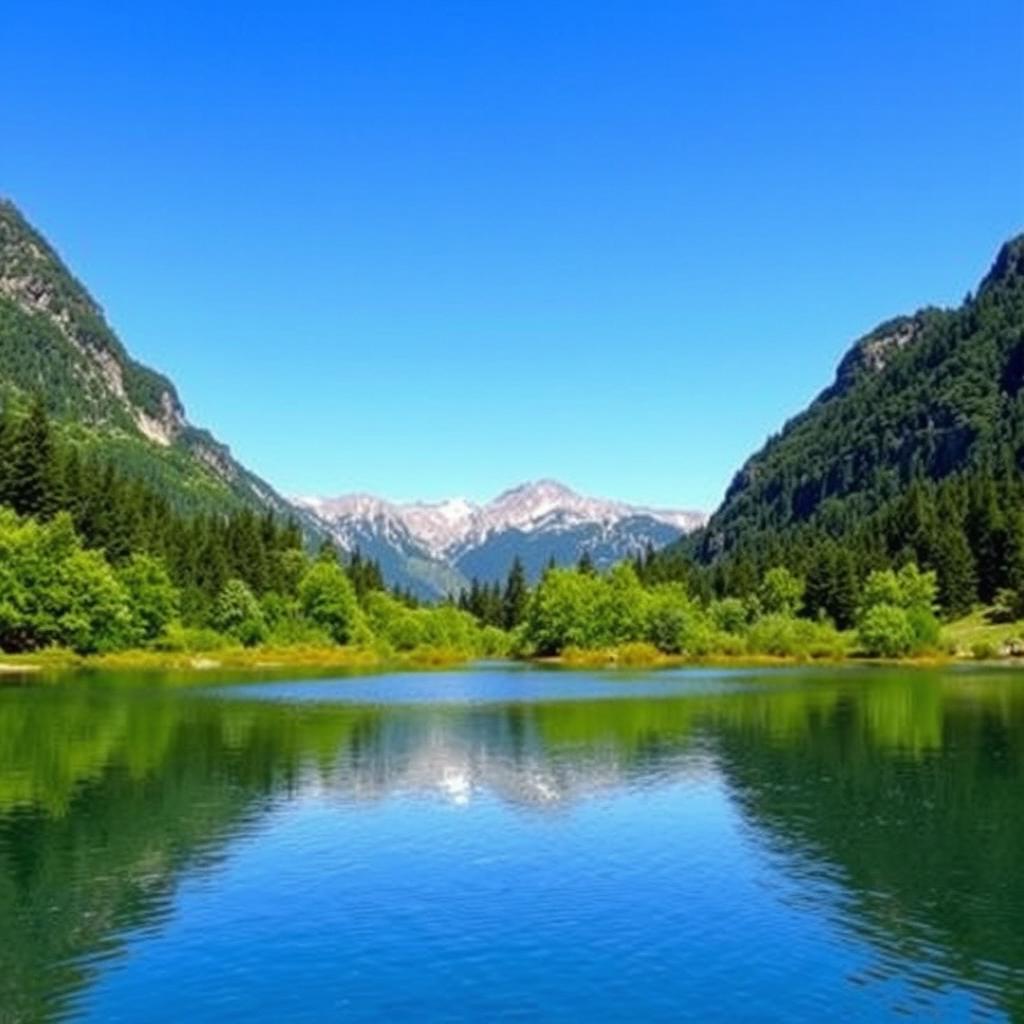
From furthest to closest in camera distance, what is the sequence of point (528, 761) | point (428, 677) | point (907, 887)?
1. point (428, 677)
2. point (528, 761)
3. point (907, 887)

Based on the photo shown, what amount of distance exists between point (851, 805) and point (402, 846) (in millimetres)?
19873

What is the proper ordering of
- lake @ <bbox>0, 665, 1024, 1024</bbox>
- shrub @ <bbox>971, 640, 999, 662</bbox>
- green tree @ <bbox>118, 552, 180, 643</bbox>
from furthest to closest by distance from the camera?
shrub @ <bbox>971, 640, 999, 662</bbox>
green tree @ <bbox>118, 552, 180, 643</bbox>
lake @ <bbox>0, 665, 1024, 1024</bbox>

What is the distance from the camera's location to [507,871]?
1644 inches

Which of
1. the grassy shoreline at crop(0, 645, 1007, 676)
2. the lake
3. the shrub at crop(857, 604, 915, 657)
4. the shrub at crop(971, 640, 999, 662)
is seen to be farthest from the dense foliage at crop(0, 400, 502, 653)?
the shrub at crop(971, 640, 999, 662)

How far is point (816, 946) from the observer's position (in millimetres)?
32750

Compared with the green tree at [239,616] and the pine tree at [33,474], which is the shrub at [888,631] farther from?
the pine tree at [33,474]

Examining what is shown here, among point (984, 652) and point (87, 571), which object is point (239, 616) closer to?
point (87, 571)

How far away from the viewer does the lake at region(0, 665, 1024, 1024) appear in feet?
95.8

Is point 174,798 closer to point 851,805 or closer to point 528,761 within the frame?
point 528,761

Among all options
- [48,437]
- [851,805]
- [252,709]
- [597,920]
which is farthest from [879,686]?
[48,437]

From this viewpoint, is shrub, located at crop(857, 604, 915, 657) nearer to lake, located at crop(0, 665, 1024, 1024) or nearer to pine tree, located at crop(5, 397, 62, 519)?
lake, located at crop(0, 665, 1024, 1024)

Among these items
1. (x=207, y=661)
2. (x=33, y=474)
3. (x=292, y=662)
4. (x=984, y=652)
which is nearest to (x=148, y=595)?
(x=207, y=661)

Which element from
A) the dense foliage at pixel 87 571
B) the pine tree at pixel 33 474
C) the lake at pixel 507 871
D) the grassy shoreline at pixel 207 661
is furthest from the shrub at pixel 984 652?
the pine tree at pixel 33 474

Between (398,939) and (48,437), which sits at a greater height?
(48,437)
